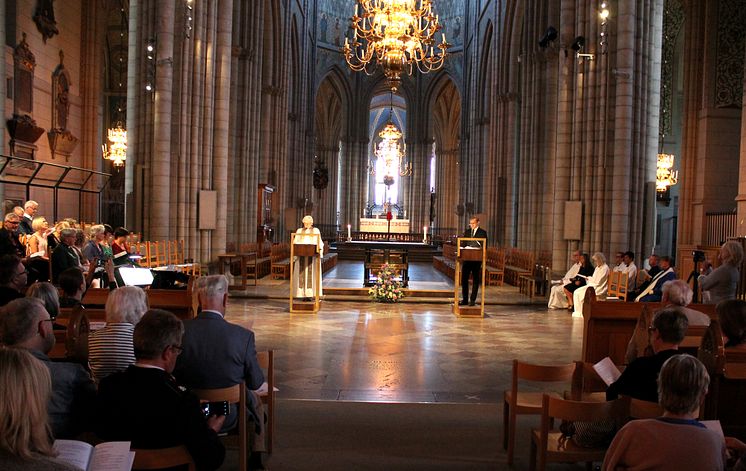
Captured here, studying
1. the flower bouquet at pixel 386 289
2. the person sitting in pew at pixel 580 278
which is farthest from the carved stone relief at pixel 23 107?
the person sitting in pew at pixel 580 278

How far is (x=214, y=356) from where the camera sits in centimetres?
397

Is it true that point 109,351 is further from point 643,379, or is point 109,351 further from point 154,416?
point 643,379

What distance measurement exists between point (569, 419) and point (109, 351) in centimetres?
259

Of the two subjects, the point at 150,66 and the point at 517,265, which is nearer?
the point at 150,66

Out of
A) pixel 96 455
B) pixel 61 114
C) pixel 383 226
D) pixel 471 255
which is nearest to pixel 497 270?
pixel 471 255

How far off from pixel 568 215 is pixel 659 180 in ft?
29.8

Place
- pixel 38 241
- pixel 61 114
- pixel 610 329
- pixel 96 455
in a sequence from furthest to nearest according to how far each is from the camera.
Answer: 1. pixel 61 114
2. pixel 38 241
3. pixel 610 329
4. pixel 96 455

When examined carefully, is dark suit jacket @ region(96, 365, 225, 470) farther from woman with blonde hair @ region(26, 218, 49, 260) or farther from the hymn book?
woman with blonde hair @ region(26, 218, 49, 260)

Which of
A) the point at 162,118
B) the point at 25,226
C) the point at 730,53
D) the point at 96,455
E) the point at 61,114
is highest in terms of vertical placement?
the point at 730,53

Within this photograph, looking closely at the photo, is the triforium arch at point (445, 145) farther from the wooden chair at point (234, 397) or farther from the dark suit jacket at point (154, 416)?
the dark suit jacket at point (154, 416)

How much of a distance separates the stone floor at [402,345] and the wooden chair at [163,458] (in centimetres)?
267

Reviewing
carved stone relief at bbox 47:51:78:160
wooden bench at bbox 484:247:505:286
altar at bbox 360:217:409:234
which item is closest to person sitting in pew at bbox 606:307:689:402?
wooden bench at bbox 484:247:505:286

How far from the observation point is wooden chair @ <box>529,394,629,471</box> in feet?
11.6

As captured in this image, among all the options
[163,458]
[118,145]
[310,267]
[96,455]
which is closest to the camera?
[96,455]
